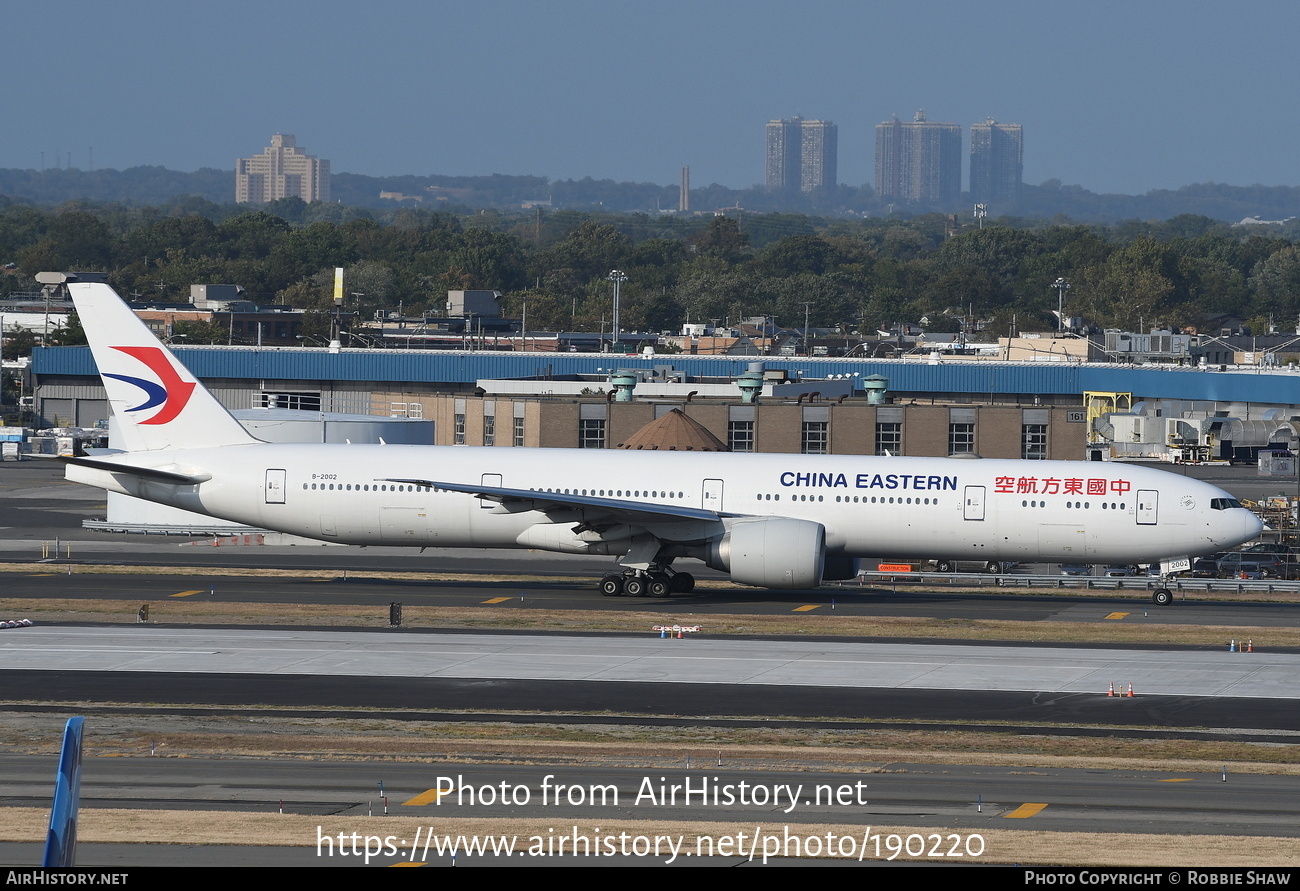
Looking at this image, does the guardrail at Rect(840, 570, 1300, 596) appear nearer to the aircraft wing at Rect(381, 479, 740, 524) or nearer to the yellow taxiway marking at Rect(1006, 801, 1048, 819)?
the aircraft wing at Rect(381, 479, 740, 524)

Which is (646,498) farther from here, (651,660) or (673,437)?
(673,437)

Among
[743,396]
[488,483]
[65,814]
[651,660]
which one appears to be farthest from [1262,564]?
[65,814]

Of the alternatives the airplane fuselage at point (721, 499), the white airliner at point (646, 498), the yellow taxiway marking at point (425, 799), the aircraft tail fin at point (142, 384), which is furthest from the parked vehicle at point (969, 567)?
the yellow taxiway marking at point (425, 799)

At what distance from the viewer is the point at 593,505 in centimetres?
4156

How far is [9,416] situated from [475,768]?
106 m

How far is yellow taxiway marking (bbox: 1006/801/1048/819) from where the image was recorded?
2094cm

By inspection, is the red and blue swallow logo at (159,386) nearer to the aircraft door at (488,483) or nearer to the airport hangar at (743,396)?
the aircraft door at (488,483)

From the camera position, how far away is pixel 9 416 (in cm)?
11875

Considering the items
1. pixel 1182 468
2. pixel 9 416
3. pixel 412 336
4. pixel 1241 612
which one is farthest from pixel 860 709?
pixel 412 336

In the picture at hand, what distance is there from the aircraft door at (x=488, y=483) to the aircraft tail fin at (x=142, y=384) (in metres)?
7.82

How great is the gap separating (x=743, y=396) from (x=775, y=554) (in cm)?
3554

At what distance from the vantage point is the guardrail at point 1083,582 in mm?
47719
